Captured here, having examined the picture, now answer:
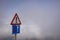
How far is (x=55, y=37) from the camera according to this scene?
381cm

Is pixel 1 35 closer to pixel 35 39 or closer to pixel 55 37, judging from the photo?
pixel 35 39

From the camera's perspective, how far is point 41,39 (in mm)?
3758

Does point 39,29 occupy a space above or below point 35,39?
above

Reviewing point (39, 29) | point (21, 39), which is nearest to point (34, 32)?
point (39, 29)

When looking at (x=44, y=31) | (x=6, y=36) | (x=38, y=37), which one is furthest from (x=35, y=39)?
(x=6, y=36)

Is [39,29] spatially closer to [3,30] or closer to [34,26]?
[34,26]

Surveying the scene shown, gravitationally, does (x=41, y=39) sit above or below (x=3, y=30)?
below

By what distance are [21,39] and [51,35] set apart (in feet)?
2.82

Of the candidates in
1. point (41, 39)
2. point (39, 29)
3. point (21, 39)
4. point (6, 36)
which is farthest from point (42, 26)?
point (6, 36)

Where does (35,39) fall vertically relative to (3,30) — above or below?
below

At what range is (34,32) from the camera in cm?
379

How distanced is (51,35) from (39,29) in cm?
38

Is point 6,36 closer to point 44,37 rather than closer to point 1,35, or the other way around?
point 1,35

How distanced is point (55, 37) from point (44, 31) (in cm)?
36
